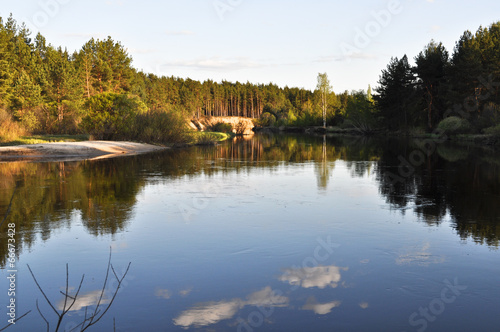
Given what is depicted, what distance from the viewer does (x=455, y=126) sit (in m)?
56.2

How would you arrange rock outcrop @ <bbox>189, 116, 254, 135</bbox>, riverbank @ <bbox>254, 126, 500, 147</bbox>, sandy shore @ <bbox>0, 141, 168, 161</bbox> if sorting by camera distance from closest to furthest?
sandy shore @ <bbox>0, 141, 168, 161</bbox> → riverbank @ <bbox>254, 126, 500, 147</bbox> → rock outcrop @ <bbox>189, 116, 254, 135</bbox>

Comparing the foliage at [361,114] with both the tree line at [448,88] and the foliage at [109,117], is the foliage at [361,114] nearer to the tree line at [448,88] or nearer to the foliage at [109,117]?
the tree line at [448,88]

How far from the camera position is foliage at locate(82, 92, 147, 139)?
42062 mm

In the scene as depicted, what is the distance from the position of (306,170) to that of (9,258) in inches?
656

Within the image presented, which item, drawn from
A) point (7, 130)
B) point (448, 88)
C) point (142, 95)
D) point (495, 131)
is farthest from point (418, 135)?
point (7, 130)

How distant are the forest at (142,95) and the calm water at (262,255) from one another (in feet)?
89.9

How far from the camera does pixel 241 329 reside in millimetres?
5125

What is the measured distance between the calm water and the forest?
27.4 m

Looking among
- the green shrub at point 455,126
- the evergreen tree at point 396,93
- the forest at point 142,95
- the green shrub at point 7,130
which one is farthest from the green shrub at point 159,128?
the evergreen tree at point 396,93

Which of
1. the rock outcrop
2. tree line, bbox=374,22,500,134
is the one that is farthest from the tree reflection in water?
the rock outcrop

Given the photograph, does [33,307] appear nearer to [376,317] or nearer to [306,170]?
[376,317]

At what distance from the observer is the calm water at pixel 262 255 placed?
18.0 ft

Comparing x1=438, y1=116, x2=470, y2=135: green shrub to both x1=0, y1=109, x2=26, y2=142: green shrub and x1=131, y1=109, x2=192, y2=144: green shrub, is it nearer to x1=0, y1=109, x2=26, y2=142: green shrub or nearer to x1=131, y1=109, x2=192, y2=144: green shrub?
x1=131, y1=109, x2=192, y2=144: green shrub

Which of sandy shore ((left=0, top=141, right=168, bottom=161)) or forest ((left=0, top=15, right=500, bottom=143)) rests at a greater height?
forest ((left=0, top=15, right=500, bottom=143))
